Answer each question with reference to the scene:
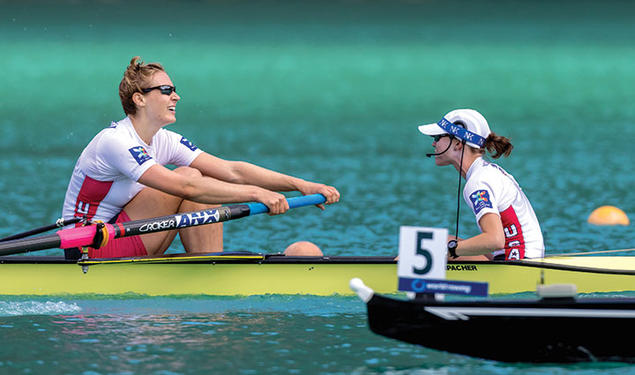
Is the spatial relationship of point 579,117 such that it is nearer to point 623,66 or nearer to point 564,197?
point 564,197

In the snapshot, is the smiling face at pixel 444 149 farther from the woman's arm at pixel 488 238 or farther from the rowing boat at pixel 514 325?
the rowing boat at pixel 514 325

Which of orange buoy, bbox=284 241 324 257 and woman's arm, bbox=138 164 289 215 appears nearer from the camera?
woman's arm, bbox=138 164 289 215

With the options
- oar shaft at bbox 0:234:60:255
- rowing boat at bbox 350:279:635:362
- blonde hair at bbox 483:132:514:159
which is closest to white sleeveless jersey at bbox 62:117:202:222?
oar shaft at bbox 0:234:60:255

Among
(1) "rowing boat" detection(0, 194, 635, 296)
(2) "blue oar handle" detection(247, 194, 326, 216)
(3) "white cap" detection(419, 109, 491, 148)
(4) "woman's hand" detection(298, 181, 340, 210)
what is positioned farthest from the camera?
(4) "woman's hand" detection(298, 181, 340, 210)

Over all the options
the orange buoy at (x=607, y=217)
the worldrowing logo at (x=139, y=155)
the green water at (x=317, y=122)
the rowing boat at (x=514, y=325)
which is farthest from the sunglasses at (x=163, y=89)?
the orange buoy at (x=607, y=217)

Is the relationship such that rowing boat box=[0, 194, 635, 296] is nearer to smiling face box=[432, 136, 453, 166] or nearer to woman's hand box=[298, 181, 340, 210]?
woman's hand box=[298, 181, 340, 210]

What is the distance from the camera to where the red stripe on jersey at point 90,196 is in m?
8.48

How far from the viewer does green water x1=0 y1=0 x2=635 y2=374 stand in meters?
7.38

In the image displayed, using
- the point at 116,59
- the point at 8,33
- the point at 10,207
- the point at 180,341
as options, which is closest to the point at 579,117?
the point at 10,207

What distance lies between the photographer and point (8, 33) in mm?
63906

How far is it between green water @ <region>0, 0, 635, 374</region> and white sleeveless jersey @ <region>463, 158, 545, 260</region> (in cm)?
123

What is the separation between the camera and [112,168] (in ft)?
27.4

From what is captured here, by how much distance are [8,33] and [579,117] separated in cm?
4415

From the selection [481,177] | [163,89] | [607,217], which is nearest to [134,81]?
[163,89]
